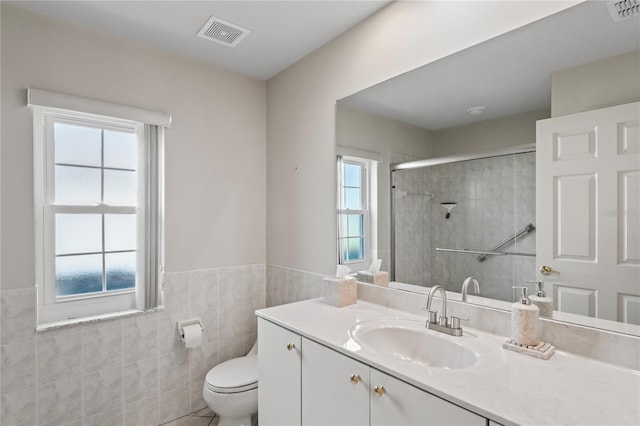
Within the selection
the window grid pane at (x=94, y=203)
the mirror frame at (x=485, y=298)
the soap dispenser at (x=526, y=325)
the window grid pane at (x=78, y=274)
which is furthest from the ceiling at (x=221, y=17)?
the soap dispenser at (x=526, y=325)

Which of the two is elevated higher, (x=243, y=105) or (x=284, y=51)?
(x=284, y=51)

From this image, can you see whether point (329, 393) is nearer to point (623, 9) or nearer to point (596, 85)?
point (596, 85)

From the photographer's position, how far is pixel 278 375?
1572 mm

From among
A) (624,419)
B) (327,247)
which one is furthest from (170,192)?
(624,419)

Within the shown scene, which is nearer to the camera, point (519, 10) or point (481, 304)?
point (519, 10)

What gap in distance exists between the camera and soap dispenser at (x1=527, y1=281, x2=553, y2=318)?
121 centimetres

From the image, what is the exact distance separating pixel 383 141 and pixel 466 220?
0.62 meters

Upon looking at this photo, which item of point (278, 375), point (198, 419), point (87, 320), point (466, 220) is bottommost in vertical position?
point (198, 419)

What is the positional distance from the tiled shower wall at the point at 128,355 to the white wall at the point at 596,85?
2156 mm

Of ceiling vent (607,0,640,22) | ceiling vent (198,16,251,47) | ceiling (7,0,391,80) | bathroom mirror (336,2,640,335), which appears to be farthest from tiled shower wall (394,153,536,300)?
ceiling vent (198,16,251,47)

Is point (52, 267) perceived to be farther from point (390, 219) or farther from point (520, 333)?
point (520, 333)

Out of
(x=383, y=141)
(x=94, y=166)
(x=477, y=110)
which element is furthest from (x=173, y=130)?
(x=477, y=110)

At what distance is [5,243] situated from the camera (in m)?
1.69

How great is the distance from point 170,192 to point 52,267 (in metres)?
0.76
